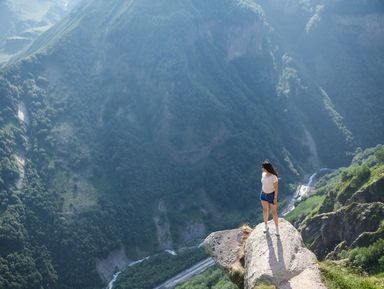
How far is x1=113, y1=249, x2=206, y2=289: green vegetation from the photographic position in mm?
154625

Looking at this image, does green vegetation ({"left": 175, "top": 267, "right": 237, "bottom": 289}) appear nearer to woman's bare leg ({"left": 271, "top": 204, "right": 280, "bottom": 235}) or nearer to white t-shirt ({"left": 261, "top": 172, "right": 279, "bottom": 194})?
woman's bare leg ({"left": 271, "top": 204, "right": 280, "bottom": 235})

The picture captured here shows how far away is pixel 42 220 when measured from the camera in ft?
541

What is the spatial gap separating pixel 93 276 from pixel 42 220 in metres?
27.5

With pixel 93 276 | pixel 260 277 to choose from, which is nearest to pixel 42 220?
pixel 93 276

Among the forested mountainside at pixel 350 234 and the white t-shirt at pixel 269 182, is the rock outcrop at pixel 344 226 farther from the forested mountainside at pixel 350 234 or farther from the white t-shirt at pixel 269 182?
the white t-shirt at pixel 269 182

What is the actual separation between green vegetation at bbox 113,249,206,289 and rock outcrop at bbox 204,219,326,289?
385ft

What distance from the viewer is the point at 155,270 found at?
16125 cm

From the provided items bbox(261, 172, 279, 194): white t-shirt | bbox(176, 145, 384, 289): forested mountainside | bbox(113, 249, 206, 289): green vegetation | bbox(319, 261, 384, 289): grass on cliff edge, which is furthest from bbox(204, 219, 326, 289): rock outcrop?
bbox(113, 249, 206, 289): green vegetation

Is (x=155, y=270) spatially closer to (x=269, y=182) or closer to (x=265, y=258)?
(x=269, y=182)

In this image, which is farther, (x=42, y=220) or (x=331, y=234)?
(x=42, y=220)

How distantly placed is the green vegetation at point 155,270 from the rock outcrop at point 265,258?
385ft

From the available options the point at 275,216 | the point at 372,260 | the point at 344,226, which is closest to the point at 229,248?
the point at 275,216

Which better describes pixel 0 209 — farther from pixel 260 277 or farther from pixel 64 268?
pixel 260 277

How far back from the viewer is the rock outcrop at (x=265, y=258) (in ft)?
107
